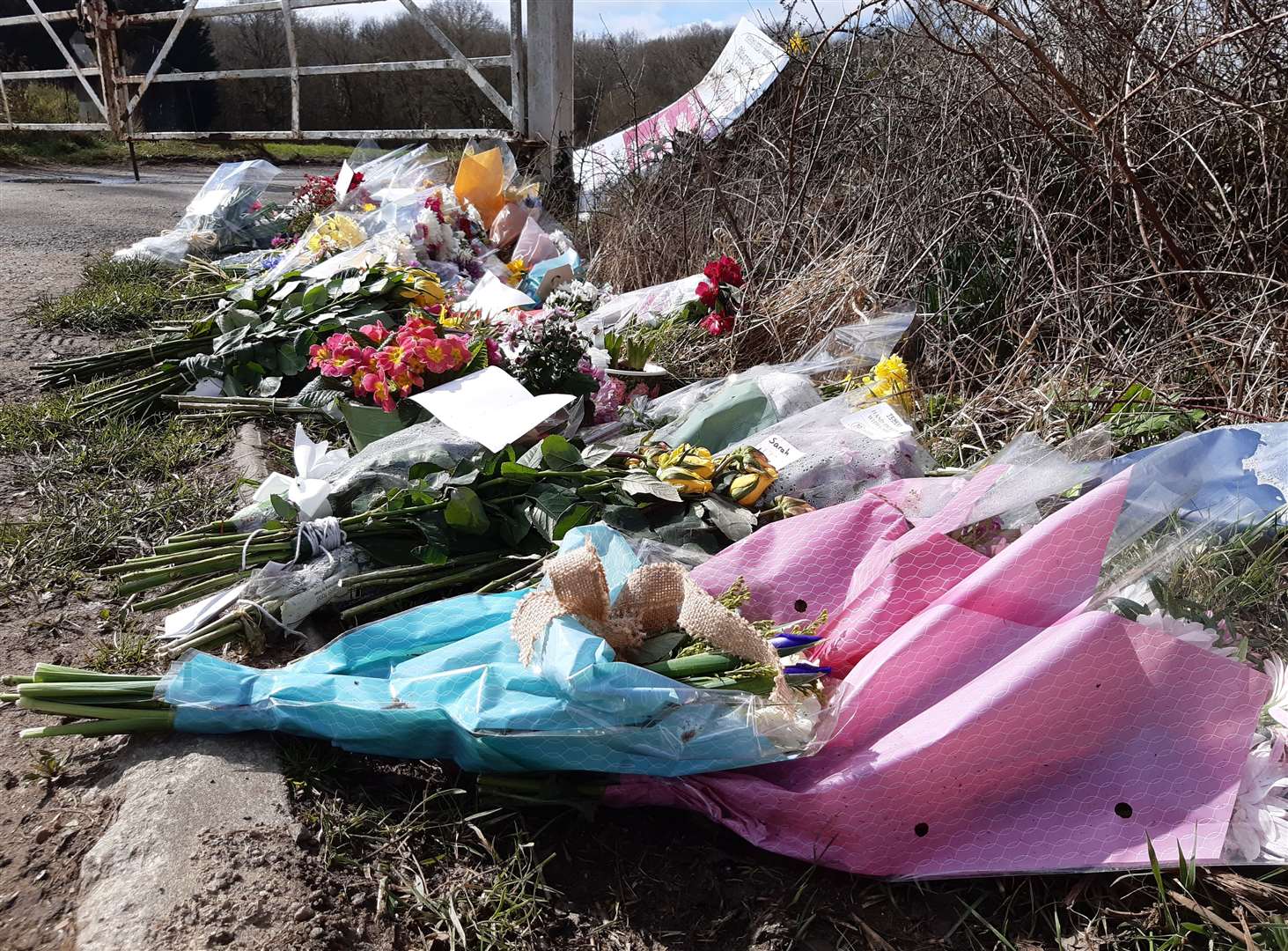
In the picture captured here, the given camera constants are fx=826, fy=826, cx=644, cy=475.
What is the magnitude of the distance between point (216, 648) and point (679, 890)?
1.26 metres

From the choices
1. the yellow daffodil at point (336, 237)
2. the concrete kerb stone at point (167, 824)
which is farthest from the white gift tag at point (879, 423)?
the yellow daffodil at point (336, 237)

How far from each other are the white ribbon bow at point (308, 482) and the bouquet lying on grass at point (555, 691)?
0.54 m

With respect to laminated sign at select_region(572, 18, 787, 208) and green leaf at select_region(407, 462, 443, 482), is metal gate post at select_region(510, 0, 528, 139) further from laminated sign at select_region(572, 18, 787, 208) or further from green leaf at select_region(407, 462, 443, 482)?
green leaf at select_region(407, 462, 443, 482)

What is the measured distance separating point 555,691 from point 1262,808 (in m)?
1.23

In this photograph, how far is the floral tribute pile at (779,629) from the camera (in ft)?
4.77

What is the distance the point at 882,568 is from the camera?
178 centimetres

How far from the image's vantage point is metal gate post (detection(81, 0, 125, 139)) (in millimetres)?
9539

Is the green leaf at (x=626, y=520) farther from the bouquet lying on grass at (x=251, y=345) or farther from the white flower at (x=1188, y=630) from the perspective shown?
the bouquet lying on grass at (x=251, y=345)

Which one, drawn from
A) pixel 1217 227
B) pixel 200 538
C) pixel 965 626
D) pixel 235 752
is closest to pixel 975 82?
pixel 1217 227

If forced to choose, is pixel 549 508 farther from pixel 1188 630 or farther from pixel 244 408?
pixel 244 408

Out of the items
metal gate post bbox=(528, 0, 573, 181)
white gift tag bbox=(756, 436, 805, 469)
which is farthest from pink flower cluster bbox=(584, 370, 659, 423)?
metal gate post bbox=(528, 0, 573, 181)

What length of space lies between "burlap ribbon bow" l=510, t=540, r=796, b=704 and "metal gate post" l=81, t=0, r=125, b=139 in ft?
36.3

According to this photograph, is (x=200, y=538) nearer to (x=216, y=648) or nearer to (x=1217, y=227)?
(x=216, y=648)

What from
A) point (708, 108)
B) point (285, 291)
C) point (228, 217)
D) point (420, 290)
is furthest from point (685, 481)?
point (228, 217)
